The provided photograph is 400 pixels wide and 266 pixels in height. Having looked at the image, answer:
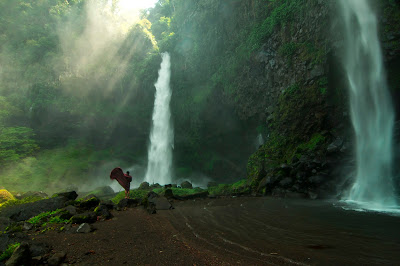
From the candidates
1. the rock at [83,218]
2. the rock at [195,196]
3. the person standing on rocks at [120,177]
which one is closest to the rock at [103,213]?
the rock at [83,218]

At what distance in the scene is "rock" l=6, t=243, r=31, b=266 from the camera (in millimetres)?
3536

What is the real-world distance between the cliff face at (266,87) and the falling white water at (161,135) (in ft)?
4.18

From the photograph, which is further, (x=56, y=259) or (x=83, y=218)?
(x=83, y=218)

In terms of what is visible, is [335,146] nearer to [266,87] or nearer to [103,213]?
[266,87]

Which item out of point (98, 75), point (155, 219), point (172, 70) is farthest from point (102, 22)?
point (155, 219)

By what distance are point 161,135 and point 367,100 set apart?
22.4 m

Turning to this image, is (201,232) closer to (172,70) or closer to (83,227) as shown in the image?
(83,227)

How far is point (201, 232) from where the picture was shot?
19.6 feet

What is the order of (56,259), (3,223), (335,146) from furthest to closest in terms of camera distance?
Answer: (335,146), (3,223), (56,259)

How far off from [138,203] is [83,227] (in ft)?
18.2

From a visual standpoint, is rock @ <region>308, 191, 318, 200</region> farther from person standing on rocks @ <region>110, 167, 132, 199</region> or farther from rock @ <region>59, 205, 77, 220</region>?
rock @ <region>59, 205, 77, 220</region>

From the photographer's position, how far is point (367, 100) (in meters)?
15.1

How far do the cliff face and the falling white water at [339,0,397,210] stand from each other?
585 mm

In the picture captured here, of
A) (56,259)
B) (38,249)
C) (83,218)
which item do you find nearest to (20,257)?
(56,259)
